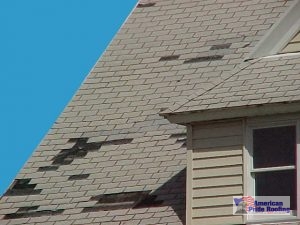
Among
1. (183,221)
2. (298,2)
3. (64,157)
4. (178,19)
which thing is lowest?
(183,221)

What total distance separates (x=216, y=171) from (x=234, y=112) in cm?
88

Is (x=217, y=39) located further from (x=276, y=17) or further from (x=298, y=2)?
(x=298, y=2)

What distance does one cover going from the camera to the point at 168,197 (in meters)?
19.7

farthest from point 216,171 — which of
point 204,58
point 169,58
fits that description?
point 169,58

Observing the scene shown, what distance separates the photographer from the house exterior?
18469 mm

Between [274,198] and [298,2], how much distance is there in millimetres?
3416

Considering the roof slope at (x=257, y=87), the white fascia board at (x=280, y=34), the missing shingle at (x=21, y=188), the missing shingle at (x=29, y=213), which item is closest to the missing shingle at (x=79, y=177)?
the missing shingle at (x=21, y=188)

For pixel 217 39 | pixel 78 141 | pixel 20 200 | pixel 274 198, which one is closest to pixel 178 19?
pixel 217 39

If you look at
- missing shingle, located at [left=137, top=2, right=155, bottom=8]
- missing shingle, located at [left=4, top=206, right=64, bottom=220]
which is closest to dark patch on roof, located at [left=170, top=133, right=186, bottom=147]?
missing shingle, located at [left=4, top=206, right=64, bottom=220]

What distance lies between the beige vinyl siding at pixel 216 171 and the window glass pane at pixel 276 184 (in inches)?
10.8

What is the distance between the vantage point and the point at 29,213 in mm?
20531

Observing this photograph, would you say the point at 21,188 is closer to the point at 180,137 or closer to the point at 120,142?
the point at 120,142

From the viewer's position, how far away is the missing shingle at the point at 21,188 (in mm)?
21031

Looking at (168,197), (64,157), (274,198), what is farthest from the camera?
(64,157)
